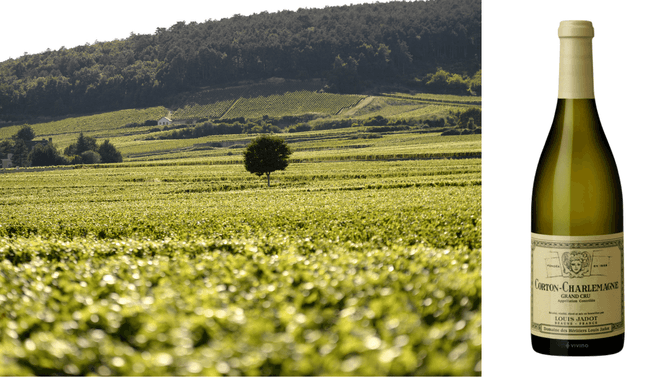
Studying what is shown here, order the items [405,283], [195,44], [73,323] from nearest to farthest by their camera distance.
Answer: [73,323]
[405,283]
[195,44]

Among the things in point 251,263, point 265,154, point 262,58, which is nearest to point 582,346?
point 251,263

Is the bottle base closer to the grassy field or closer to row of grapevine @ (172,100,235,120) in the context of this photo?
the grassy field

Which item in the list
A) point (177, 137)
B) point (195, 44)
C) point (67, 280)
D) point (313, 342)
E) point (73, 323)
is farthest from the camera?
point (177, 137)

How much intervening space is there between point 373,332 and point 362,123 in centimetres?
384

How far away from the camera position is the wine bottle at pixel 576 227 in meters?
4.28

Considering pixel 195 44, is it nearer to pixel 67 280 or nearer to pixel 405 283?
pixel 67 280

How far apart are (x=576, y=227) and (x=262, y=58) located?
4407 mm

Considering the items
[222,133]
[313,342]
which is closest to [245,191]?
[222,133]

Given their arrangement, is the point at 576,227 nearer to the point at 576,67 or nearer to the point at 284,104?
the point at 576,67

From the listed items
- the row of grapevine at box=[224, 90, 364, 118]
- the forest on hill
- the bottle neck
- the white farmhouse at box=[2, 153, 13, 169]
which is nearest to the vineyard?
the white farmhouse at box=[2, 153, 13, 169]

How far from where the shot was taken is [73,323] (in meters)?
4.59

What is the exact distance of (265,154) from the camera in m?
6.86

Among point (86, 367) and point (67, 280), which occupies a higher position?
point (67, 280)

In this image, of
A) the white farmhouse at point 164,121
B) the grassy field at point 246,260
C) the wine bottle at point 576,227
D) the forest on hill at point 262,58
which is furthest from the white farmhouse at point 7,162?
the wine bottle at point 576,227
